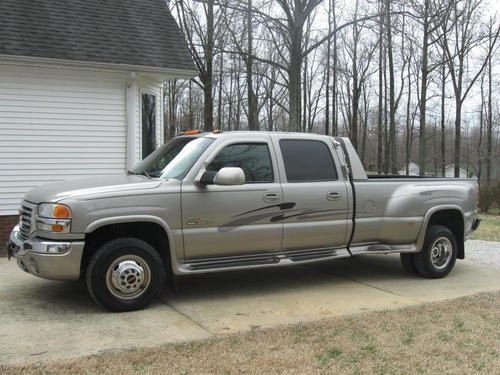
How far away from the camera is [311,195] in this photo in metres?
6.54

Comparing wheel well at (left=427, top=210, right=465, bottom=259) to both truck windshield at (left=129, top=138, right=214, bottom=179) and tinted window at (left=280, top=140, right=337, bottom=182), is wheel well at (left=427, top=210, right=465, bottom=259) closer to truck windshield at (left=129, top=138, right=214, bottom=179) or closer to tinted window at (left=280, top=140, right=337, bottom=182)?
tinted window at (left=280, top=140, right=337, bottom=182)

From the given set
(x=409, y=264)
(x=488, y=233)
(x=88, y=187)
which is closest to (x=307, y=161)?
(x=409, y=264)

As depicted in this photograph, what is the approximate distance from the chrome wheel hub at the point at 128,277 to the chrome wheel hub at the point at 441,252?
402 cm

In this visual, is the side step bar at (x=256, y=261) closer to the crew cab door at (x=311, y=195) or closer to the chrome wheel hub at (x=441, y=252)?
the crew cab door at (x=311, y=195)

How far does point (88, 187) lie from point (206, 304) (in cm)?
181

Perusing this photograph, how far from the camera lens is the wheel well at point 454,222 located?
7.61m

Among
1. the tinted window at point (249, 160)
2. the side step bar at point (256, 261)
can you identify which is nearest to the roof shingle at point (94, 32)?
the tinted window at point (249, 160)

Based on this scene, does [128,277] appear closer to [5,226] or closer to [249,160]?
[249,160]

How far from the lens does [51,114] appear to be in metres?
9.70

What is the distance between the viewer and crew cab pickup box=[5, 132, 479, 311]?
5.46m

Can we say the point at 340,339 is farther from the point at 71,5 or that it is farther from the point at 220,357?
the point at 71,5

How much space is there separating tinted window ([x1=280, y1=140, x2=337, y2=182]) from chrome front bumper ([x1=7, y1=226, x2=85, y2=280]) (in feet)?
8.41

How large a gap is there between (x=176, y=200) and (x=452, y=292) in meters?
3.66

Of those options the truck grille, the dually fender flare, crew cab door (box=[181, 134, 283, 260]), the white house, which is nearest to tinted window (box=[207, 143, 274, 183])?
crew cab door (box=[181, 134, 283, 260])
